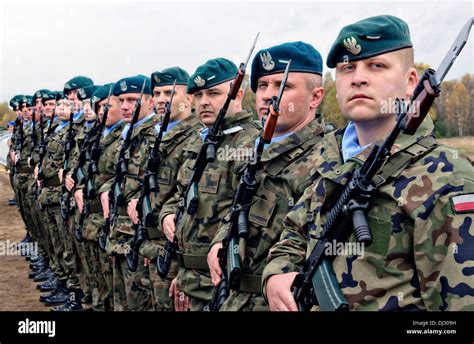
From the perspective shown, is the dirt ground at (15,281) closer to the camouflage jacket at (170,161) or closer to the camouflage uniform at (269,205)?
the camouflage jacket at (170,161)

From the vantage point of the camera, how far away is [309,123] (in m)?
3.21

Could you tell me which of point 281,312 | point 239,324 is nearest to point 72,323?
point 239,324

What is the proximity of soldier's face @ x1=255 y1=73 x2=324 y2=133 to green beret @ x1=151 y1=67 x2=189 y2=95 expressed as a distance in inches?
84.7

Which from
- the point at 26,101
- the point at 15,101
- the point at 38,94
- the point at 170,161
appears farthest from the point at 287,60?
the point at 15,101

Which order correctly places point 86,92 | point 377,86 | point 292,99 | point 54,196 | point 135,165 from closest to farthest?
1. point 377,86
2. point 292,99
3. point 135,165
4. point 86,92
5. point 54,196

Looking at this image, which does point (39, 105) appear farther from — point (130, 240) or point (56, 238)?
point (130, 240)

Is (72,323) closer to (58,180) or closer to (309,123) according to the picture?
(309,123)

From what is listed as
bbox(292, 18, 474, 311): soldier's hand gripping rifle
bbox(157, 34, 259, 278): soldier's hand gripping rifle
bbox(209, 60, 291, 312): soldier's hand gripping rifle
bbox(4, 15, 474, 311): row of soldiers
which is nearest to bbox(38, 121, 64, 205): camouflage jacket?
bbox(4, 15, 474, 311): row of soldiers

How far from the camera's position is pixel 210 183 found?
3.78m

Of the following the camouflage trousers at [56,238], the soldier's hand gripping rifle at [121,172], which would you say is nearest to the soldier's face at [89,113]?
the camouflage trousers at [56,238]

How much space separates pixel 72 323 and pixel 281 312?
3.31 ft

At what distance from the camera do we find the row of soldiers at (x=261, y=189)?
1845 millimetres

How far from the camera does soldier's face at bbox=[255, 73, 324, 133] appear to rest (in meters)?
3.17

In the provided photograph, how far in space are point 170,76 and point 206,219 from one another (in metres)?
2.13
